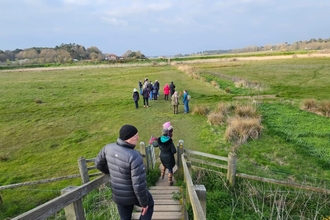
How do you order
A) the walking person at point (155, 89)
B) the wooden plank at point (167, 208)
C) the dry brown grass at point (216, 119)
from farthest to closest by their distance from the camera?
1. the walking person at point (155, 89)
2. the dry brown grass at point (216, 119)
3. the wooden plank at point (167, 208)

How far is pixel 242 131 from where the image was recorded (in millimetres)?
11031

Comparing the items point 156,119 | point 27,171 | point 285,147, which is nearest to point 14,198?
point 27,171

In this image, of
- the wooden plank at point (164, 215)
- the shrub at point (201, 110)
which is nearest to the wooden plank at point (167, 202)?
the wooden plank at point (164, 215)

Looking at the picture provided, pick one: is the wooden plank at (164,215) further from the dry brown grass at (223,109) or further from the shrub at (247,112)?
the dry brown grass at (223,109)

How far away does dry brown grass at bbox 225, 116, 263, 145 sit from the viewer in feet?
35.1

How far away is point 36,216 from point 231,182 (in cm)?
551

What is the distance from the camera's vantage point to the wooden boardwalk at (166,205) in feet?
14.8

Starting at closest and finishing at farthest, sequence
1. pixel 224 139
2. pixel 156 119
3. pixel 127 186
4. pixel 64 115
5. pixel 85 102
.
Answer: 1. pixel 127 186
2. pixel 224 139
3. pixel 156 119
4. pixel 64 115
5. pixel 85 102

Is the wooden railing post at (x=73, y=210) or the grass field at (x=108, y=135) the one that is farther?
the grass field at (x=108, y=135)

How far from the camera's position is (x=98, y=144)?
1123 cm

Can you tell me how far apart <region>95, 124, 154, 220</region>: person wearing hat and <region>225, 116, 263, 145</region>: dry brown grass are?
8.05 meters

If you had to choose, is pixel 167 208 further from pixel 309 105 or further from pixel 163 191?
pixel 309 105

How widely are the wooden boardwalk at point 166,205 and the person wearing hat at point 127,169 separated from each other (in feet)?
4.30

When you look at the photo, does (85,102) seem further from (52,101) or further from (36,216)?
(36,216)
